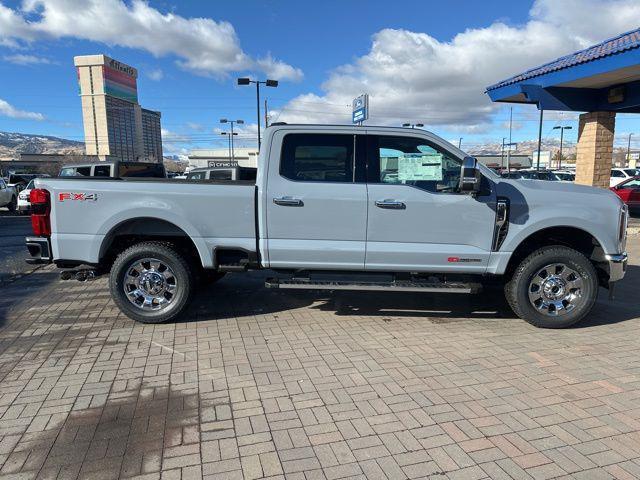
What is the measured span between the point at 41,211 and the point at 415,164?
156 inches

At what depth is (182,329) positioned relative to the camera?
16.5ft

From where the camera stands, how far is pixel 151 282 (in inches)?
201

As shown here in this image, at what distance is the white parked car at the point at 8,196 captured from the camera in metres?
19.6

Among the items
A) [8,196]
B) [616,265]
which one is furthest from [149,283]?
[8,196]

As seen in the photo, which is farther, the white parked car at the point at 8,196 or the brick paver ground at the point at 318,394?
the white parked car at the point at 8,196

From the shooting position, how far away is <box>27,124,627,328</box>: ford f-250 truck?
190 inches

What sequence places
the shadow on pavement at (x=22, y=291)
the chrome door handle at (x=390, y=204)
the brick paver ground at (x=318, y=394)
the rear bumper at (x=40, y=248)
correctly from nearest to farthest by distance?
the brick paver ground at (x=318, y=394), the chrome door handle at (x=390, y=204), the rear bumper at (x=40, y=248), the shadow on pavement at (x=22, y=291)

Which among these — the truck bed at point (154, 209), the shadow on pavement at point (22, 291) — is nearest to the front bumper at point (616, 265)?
the truck bed at point (154, 209)

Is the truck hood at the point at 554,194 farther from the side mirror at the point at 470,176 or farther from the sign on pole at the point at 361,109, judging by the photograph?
the sign on pole at the point at 361,109

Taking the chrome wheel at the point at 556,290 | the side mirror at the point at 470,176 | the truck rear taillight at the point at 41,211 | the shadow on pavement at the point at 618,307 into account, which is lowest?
the shadow on pavement at the point at 618,307

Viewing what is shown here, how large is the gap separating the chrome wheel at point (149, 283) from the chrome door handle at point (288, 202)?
55.4 inches

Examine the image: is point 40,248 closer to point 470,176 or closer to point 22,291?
point 22,291

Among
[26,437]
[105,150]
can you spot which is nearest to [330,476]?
[26,437]

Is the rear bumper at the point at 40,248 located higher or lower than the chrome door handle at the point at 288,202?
lower
